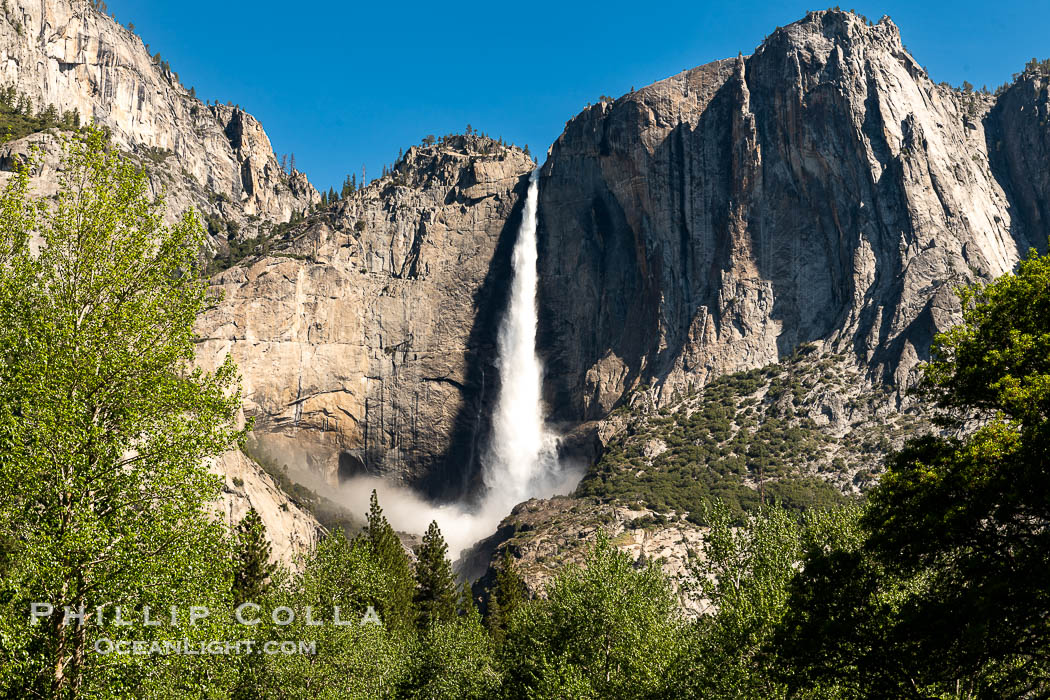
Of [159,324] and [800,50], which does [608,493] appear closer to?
[800,50]

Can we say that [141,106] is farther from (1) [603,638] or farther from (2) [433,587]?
(1) [603,638]

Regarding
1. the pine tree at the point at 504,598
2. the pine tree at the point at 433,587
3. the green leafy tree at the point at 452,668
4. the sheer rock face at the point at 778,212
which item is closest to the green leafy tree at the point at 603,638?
the green leafy tree at the point at 452,668

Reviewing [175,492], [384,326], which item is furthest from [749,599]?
[384,326]

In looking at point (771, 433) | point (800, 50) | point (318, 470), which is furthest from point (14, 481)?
point (800, 50)

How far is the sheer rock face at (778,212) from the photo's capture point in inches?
4011

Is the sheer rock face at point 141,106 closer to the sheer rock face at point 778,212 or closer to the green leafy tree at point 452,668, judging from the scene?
the sheer rock face at point 778,212

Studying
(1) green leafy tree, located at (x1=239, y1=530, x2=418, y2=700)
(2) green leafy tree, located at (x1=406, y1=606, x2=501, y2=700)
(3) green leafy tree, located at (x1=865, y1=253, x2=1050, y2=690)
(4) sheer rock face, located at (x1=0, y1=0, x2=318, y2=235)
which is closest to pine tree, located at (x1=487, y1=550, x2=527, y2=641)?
(2) green leafy tree, located at (x1=406, y1=606, x2=501, y2=700)

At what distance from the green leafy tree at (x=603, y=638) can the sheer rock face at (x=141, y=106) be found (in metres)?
111

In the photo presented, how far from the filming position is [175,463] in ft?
56.3

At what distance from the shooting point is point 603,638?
1252 inches

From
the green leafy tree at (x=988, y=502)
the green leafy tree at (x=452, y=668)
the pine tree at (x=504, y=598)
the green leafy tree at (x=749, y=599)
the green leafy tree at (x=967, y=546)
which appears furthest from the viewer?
the pine tree at (x=504, y=598)

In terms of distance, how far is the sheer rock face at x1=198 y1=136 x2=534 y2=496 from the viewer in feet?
391

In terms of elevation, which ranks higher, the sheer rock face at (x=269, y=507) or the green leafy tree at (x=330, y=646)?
the sheer rock face at (x=269, y=507)

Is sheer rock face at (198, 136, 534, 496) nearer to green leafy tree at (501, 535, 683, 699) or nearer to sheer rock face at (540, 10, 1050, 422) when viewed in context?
sheer rock face at (540, 10, 1050, 422)
